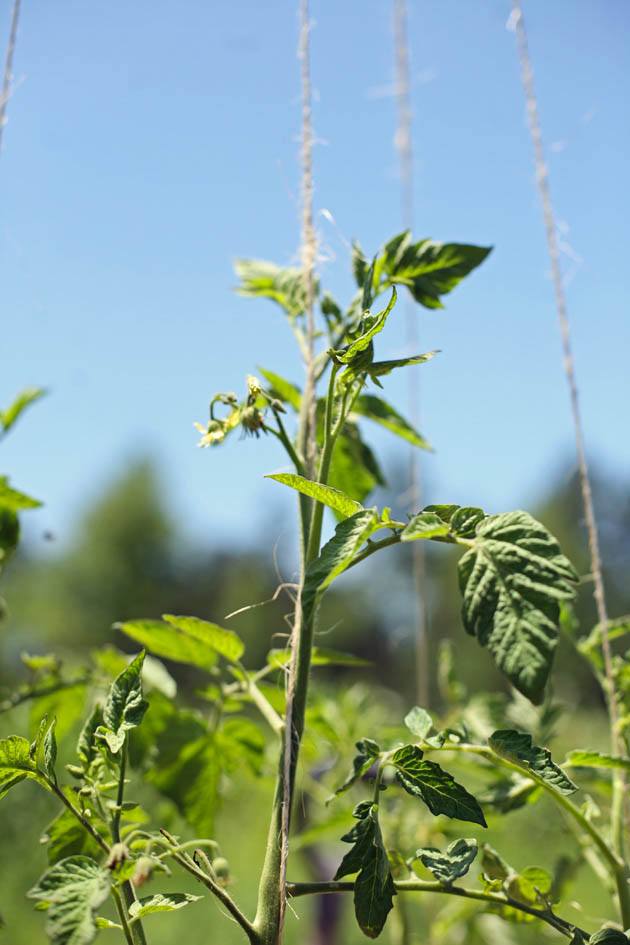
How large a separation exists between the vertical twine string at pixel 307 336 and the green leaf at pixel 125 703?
83 mm

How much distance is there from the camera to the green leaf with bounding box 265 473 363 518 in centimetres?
44

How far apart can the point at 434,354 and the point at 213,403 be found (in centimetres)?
14

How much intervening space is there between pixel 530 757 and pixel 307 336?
1.14 feet

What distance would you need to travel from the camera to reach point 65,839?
55 cm

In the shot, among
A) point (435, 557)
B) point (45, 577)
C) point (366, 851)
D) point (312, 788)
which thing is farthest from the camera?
point (45, 577)

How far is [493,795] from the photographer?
655 mm

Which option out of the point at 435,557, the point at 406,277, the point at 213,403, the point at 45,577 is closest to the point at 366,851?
the point at 213,403

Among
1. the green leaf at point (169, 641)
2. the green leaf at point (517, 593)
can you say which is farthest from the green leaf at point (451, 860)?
the green leaf at point (169, 641)

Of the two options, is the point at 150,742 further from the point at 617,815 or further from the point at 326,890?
the point at 617,815

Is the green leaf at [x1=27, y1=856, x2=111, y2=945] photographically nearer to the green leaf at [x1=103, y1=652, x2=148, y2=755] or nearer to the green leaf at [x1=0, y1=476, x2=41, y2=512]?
the green leaf at [x1=103, y1=652, x2=148, y2=755]

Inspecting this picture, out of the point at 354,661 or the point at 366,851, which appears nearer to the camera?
the point at 366,851

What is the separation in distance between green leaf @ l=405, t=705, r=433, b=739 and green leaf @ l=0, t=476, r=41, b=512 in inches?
14.1

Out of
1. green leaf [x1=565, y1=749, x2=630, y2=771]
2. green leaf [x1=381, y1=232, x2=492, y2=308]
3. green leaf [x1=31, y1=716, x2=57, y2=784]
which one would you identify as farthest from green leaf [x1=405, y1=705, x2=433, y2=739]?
green leaf [x1=381, y1=232, x2=492, y2=308]

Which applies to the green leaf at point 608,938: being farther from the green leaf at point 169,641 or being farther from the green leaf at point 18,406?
the green leaf at point 18,406
